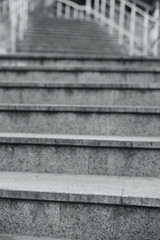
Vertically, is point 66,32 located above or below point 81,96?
above

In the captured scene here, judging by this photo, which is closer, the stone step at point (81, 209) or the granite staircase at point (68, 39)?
the stone step at point (81, 209)

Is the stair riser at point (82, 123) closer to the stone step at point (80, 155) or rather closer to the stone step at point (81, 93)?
the stone step at point (80, 155)

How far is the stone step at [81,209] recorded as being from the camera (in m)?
1.81

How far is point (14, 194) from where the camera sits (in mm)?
1906

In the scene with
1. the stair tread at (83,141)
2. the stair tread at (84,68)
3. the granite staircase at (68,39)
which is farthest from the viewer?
the granite staircase at (68,39)

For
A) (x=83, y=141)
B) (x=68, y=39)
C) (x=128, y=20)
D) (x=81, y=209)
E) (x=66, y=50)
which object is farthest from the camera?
(x=128, y=20)

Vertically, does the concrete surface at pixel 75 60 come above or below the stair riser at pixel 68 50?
below

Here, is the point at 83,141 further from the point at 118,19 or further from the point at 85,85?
the point at 118,19

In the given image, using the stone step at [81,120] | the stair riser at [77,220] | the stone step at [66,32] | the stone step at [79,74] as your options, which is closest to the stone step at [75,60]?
the stone step at [79,74]

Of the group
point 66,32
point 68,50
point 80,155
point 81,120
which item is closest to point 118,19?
point 66,32

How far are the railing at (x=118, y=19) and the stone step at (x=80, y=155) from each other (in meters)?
3.02

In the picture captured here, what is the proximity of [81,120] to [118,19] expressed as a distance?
7.61 m

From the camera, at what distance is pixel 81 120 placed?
2.63m

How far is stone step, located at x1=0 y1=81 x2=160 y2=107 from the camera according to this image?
3.01 m
